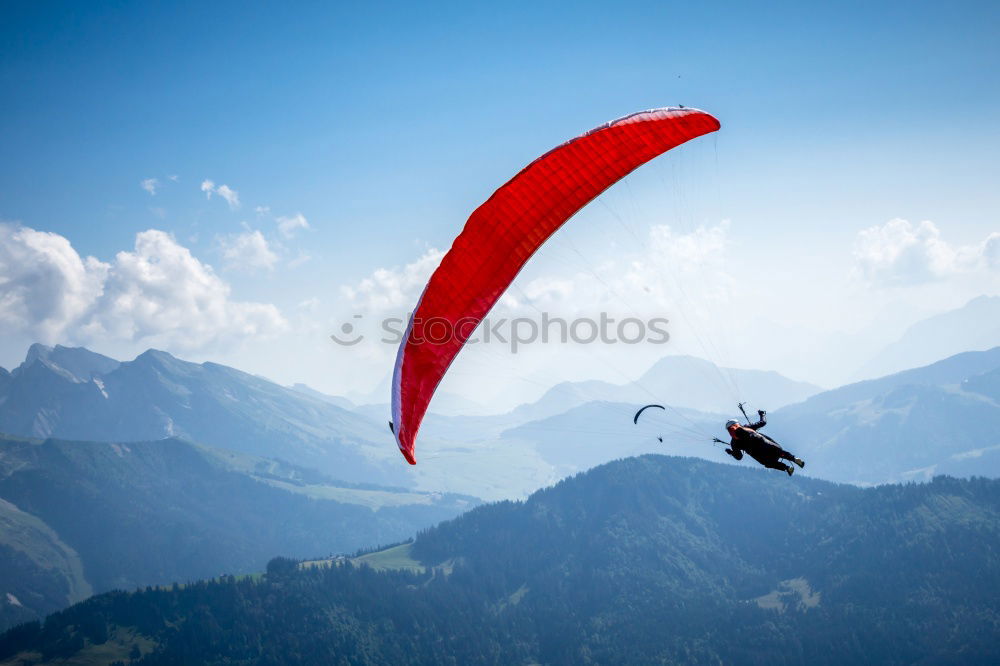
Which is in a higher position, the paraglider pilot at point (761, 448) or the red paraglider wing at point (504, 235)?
the red paraglider wing at point (504, 235)

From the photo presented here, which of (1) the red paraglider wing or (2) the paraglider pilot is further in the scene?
(2) the paraglider pilot

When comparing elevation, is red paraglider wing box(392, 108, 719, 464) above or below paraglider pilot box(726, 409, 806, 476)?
above

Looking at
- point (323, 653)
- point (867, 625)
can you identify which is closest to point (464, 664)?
point (323, 653)

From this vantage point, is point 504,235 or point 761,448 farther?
point 761,448

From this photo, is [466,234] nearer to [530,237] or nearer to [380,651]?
[530,237]

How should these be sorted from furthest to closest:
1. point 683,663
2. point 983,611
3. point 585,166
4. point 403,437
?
point 983,611 < point 683,663 < point 585,166 < point 403,437

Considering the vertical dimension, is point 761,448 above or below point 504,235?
below

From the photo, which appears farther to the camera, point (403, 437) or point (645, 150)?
point (645, 150)

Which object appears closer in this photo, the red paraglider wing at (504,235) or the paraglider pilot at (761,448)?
the red paraglider wing at (504,235)
